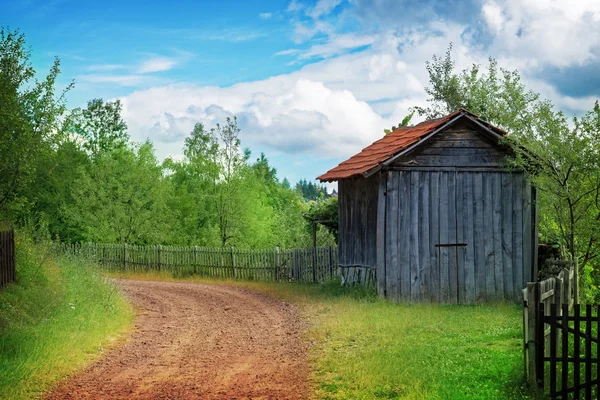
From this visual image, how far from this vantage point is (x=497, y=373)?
31.1 feet

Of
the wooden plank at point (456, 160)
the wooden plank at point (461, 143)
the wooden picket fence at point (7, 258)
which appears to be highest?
the wooden plank at point (461, 143)

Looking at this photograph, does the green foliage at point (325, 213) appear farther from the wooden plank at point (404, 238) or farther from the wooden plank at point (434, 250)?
the wooden plank at point (434, 250)

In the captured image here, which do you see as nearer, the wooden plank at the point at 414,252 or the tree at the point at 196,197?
the wooden plank at the point at 414,252

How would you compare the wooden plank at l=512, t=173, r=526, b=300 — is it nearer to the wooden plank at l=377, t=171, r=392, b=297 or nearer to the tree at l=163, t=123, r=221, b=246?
the wooden plank at l=377, t=171, r=392, b=297

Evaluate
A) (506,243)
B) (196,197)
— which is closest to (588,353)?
(506,243)

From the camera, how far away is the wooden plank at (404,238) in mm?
18016

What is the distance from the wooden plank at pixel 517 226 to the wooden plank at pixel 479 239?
990mm

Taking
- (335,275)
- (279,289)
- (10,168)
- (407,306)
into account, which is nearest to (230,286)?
(279,289)

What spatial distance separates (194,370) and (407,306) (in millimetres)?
8426

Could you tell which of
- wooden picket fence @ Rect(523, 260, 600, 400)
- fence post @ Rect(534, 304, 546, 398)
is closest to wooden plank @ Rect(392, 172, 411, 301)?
wooden picket fence @ Rect(523, 260, 600, 400)

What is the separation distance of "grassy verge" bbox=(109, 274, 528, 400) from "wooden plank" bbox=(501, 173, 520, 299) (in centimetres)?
90

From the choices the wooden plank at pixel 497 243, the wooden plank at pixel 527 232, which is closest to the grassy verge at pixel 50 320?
the wooden plank at pixel 497 243

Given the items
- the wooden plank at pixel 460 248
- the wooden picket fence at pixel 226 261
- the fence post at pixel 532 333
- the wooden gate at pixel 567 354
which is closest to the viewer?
the wooden gate at pixel 567 354

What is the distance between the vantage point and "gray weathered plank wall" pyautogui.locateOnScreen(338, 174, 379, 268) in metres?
19.3
